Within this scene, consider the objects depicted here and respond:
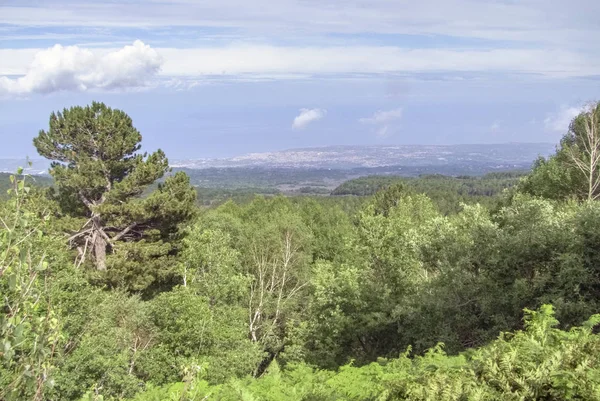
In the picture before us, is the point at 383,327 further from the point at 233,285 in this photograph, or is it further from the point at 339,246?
the point at 339,246

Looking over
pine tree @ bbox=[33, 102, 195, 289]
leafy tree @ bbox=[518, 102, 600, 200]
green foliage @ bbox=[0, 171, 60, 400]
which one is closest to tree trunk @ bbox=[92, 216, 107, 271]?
pine tree @ bbox=[33, 102, 195, 289]

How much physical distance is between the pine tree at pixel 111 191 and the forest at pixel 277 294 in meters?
0.12

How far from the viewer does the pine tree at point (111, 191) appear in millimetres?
27594

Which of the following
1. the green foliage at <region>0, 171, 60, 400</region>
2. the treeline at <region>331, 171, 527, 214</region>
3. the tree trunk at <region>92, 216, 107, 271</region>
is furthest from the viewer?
the treeline at <region>331, 171, 527, 214</region>

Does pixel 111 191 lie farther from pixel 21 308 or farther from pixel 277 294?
pixel 21 308

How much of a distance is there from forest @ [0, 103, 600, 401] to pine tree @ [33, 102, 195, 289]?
12 centimetres

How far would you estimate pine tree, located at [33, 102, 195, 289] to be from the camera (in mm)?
27594

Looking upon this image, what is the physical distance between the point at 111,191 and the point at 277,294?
1196 cm

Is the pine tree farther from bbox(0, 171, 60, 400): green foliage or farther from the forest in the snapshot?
bbox(0, 171, 60, 400): green foliage

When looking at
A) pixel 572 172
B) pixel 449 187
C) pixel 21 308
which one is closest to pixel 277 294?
pixel 572 172

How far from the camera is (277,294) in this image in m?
31.3

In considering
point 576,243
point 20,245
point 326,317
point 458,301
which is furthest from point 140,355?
point 20,245

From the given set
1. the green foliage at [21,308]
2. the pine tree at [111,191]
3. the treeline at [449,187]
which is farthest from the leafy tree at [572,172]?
the treeline at [449,187]

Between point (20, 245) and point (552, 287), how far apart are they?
1450 cm
